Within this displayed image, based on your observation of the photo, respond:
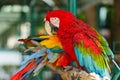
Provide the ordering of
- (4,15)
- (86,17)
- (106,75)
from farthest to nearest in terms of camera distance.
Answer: (86,17) → (4,15) → (106,75)

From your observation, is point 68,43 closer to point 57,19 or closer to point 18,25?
point 57,19

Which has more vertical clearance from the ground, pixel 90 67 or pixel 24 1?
pixel 24 1

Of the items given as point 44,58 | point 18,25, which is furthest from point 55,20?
point 18,25

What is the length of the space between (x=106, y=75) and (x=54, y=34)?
236 mm

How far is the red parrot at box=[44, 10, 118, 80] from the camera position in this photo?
1.16 meters

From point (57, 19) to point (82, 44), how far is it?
13cm

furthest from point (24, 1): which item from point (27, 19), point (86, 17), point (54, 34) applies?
point (54, 34)

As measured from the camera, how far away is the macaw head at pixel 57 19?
3.96 feet

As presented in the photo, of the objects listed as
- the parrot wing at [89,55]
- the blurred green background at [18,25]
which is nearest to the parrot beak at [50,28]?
the parrot wing at [89,55]

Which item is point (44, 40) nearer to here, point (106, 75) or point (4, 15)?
Result: point (106, 75)

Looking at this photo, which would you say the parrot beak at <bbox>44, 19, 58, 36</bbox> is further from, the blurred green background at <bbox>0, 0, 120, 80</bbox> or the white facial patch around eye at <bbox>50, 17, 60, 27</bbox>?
the blurred green background at <bbox>0, 0, 120, 80</bbox>

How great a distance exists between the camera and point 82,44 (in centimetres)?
116

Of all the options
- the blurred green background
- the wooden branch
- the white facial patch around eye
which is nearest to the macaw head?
the white facial patch around eye

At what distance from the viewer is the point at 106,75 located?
3.75 feet
